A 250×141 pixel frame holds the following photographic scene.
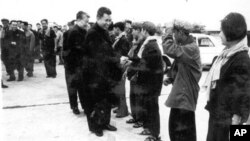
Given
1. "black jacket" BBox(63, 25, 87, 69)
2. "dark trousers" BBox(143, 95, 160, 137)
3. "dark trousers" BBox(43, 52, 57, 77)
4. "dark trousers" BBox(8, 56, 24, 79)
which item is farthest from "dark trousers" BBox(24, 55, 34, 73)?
"dark trousers" BBox(143, 95, 160, 137)

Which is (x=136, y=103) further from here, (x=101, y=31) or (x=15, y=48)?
(x=15, y=48)

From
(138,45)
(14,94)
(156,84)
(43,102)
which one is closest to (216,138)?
(156,84)

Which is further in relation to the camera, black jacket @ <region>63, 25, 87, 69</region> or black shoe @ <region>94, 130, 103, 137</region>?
black jacket @ <region>63, 25, 87, 69</region>

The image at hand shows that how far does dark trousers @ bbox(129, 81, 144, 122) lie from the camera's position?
17.1ft

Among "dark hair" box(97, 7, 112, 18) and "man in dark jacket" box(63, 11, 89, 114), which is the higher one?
"dark hair" box(97, 7, 112, 18)

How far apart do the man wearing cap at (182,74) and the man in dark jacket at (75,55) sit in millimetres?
2353

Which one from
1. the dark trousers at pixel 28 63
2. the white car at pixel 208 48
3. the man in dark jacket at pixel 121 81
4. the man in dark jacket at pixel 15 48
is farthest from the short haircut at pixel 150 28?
the white car at pixel 208 48

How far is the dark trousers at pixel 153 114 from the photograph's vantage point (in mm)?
4688

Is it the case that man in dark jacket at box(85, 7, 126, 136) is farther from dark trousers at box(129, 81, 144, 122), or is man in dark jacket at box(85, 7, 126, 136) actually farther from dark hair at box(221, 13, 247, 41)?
dark hair at box(221, 13, 247, 41)

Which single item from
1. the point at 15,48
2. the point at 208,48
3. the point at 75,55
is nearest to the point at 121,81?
the point at 75,55

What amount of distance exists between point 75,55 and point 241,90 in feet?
12.5

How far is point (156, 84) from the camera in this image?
476 cm

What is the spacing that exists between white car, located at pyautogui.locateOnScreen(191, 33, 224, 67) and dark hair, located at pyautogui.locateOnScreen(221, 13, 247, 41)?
33.3 ft

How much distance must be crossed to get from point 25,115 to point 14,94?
7.21 ft
